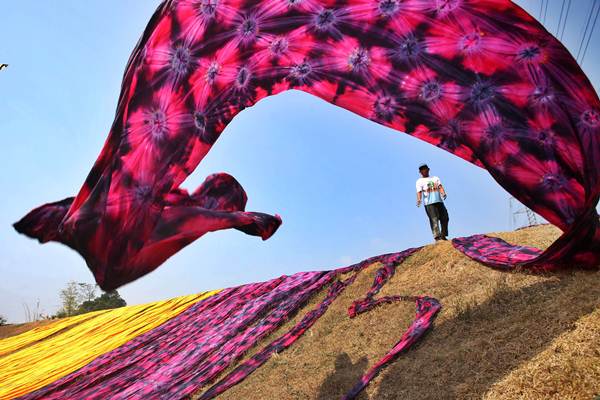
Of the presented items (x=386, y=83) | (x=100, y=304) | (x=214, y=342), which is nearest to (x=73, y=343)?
(x=214, y=342)

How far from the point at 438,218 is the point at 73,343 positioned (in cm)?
615

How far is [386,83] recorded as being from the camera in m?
2.63

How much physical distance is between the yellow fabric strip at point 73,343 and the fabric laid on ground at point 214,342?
0.42 metres

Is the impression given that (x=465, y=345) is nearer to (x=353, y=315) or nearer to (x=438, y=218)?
(x=353, y=315)

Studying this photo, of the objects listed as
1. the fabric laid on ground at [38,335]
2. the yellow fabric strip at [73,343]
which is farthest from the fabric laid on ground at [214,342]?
the fabric laid on ground at [38,335]

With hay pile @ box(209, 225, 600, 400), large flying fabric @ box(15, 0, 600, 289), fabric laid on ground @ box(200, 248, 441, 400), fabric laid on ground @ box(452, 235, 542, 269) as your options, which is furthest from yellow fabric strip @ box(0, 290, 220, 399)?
large flying fabric @ box(15, 0, 600, 289)

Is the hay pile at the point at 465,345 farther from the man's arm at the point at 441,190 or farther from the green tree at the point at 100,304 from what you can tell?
the green tree at the point at 100,304

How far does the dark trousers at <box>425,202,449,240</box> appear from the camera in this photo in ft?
20.3

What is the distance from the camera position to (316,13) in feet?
8.59

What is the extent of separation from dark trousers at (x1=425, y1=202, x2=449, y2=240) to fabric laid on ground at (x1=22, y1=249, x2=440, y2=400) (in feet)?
2.94

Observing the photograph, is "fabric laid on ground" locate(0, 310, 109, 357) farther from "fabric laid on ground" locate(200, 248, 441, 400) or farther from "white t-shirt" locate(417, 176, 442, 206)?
"white t-shirt" locate(417, 176, 442, 206)

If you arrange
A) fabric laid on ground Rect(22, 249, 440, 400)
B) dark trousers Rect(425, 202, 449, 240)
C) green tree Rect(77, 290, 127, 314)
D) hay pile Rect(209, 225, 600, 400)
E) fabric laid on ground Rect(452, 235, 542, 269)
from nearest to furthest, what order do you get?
1. hay pile Rect(209, 225, 600, 400)
2. fabric laid on ground Rect(452, 235, 542, 269)
3. fabric laid on ground Rect(22, 249, 440, 400)
4. dark trousers Rect(425, 202, 449, 240)
5. green tree Rect(77, 290, 127, 314)

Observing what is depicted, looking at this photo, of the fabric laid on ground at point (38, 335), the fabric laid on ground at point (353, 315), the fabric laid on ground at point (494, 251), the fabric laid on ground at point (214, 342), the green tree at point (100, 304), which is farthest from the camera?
the green tree at point (100, 304)

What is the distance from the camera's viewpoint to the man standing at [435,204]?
244 inches
